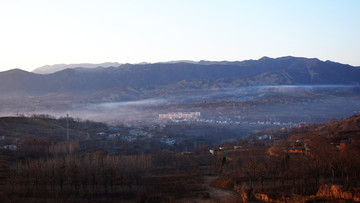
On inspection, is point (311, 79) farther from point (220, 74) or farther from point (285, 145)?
point (285, 145)

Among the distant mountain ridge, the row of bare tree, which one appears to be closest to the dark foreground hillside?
the row of bare tree

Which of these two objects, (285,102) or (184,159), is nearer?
(184,159)

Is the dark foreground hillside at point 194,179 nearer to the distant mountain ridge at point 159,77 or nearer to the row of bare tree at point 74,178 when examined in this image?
the row of bare tree at point 74,178

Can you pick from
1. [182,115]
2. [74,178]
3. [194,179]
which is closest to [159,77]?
[182,115]

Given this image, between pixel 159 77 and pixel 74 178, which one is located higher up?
pixel 159 77

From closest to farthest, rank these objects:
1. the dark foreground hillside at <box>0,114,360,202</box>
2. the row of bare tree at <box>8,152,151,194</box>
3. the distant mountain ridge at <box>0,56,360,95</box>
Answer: the dark foreground hillside at <box>0,114,360,202</box> < the row of bare tree at <box>8,152,151,194</box> < the distant mountain ridge at <box>0,56,360,95</box>

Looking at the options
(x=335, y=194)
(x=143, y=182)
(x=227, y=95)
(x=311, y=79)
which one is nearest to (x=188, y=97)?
(x=227, y=95)

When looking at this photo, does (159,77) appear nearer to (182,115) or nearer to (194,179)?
(182,115)

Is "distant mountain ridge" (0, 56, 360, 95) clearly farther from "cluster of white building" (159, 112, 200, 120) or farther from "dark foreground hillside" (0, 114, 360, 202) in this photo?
"dark foreground hillside" (0, 114, 360, 202)

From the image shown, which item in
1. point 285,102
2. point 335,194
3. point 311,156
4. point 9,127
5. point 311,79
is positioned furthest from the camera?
point 311,79
